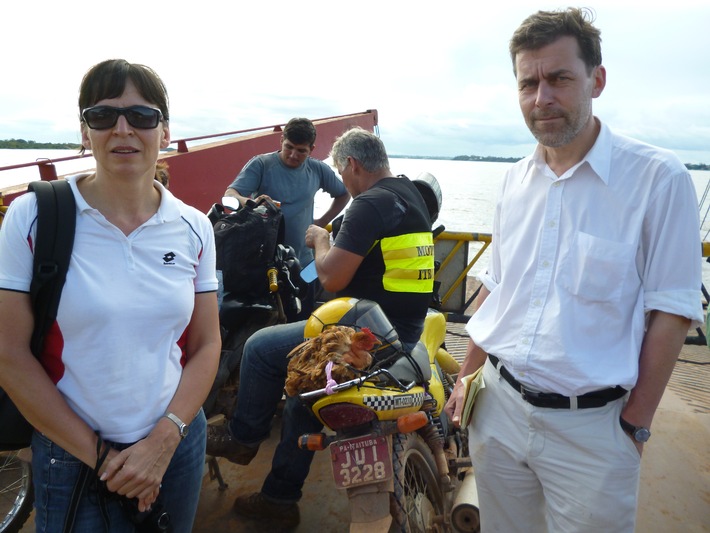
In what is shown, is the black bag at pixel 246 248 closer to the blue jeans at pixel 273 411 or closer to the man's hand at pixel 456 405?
the blue jeans at pixel 273 411

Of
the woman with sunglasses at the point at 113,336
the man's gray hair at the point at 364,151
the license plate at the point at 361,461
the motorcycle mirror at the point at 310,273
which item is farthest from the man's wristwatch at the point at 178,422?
the man's gray hair at the point at 364,151

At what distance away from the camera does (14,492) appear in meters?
2.53

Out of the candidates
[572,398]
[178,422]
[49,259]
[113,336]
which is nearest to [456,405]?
[572,398]

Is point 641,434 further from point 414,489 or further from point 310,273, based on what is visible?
point 310,273

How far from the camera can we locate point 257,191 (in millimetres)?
4309

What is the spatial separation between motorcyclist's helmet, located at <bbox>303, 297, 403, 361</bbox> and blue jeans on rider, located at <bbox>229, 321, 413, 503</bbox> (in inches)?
10.2

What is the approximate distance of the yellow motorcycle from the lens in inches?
78.2

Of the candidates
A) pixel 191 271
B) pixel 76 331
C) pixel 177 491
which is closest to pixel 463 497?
pixel 177 491

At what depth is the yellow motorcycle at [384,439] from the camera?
1.99 metres

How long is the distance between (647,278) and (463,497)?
1.32 metres

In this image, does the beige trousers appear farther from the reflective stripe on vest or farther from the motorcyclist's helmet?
the reflective stripe on vest

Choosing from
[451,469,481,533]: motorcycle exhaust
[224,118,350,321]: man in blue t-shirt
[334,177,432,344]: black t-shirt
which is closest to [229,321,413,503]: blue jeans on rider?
[334,177,432,344]: black t-shirt

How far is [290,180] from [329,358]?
8.39ft

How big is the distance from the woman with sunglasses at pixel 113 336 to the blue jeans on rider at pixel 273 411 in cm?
91
